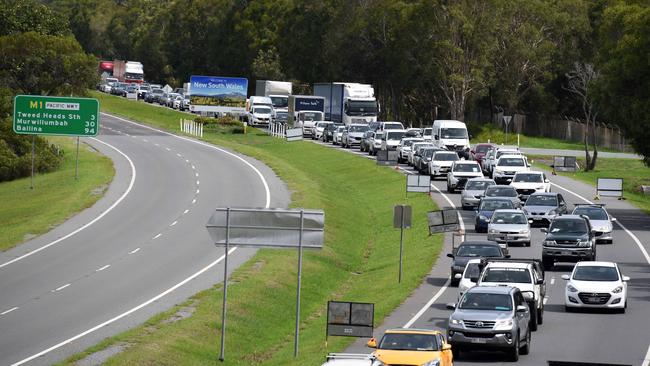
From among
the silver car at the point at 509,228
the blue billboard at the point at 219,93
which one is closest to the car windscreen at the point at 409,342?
the silver car at the point at 509,228

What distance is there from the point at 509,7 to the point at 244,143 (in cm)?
2629

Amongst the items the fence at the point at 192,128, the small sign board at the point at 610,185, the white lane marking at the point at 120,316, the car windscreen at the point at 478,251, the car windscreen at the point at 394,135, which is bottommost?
the white lane marking at the point at 120,316

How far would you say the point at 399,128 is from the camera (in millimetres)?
92000

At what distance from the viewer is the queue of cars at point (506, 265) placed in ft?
90.4

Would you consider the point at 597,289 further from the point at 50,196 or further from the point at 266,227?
the point at 50,196

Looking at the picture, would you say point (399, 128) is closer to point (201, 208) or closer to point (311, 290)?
point (201, 208)

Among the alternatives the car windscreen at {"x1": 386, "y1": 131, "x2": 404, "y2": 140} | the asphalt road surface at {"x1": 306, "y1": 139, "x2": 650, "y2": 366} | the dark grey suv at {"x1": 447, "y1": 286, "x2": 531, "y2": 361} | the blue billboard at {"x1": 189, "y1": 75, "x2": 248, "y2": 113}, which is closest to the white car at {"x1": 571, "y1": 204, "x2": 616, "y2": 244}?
the asphalt road surface at {"x1": 306, "y1": 139, "x2": 650, "y2": 366}

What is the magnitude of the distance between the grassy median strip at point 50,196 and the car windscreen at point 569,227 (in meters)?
22.1

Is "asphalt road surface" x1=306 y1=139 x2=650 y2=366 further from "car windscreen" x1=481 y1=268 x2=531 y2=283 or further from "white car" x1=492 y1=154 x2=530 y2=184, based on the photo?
"white car" x1=492 y1=154 x2=530 y2=184

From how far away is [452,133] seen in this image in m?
81.3

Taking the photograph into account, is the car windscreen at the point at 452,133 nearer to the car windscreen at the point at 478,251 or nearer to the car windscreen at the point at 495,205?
the car windscreen at the point at 495,205

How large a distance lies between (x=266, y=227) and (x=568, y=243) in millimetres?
17851

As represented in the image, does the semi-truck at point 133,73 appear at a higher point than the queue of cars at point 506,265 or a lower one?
higher

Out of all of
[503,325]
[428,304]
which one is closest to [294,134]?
[428,304]
